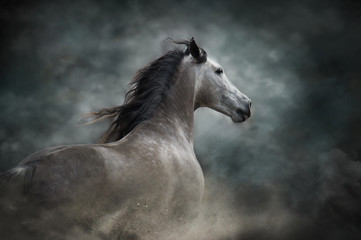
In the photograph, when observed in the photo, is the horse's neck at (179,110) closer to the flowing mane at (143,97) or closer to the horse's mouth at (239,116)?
the flowing mane at (143,97)

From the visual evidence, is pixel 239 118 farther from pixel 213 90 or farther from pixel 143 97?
pixel 143 97

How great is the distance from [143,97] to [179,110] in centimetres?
37

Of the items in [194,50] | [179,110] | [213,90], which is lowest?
[179,110]

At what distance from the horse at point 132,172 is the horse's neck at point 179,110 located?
0.01m

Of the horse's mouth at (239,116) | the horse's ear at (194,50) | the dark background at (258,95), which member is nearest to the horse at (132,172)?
the horse's ear at (194,50)

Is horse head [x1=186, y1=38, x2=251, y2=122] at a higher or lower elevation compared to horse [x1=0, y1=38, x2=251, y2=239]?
higher

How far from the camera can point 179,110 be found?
3473mm

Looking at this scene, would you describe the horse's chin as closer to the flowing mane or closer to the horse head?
the horse head

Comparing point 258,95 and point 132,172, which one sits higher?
point 258,95

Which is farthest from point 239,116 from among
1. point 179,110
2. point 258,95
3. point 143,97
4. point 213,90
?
point 258,95

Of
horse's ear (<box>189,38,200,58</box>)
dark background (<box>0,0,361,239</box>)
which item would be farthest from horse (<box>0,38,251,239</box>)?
dark background (<box>0,0,361,239</box>)

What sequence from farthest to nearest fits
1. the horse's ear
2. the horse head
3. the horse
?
the horse head < the horse's ear < the horse

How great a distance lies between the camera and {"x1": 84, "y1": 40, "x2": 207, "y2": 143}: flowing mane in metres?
3.22

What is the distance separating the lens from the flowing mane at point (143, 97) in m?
3.22
